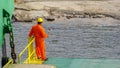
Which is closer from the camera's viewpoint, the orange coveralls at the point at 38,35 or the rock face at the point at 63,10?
the orange coveralls at the point at 38,35

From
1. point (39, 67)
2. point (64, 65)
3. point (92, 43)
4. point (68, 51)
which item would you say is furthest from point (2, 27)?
point (92, 43)

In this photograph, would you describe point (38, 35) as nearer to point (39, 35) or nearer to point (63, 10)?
point (39, 35)

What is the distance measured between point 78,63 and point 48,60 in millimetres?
1441

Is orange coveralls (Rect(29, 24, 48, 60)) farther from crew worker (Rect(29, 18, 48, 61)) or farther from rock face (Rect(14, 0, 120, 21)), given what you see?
rock face (Rect(14, 0, 120, 21))

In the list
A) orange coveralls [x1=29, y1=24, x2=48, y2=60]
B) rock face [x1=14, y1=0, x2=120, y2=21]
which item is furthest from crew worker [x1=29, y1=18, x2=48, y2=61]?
rock face [x1=14, y1=0, x2=120, y2=21]

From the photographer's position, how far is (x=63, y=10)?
Answer: 57.5 metres

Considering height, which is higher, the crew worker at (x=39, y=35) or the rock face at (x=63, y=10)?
the crew worker at (x=39, y=35)

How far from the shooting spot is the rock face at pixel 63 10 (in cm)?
5553

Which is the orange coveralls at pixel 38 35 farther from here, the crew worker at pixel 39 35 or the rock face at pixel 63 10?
the rock face at pixel 63 10

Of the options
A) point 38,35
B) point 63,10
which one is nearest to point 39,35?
point 38,35

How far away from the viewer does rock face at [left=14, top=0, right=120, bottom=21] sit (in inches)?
2186

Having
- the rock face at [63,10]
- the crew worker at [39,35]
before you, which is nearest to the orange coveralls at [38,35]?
the crew worker at [39,35]

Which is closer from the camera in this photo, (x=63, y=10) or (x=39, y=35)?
(x=39, y=35)

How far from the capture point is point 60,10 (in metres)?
57.5
